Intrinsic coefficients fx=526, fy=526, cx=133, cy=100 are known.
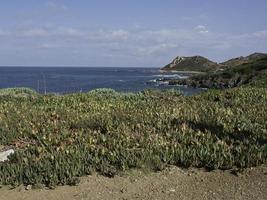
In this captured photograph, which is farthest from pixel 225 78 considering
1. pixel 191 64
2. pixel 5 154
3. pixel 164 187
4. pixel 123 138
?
pixel 191 64

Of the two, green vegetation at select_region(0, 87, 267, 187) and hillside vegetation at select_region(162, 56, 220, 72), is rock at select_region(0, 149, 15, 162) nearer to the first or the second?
green vegetation at select_region(0, 87, 267, 187)

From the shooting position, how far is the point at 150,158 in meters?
8.24

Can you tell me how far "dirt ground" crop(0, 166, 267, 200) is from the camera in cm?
735

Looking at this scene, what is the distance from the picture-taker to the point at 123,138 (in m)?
9.30

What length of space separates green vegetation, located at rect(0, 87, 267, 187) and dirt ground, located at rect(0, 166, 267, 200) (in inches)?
7.1

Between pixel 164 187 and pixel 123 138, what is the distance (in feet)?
6.18

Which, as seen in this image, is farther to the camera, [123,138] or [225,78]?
[225,78]

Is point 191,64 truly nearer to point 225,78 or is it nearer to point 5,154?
point 225,78

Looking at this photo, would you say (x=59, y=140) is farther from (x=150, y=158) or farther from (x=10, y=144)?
(x=150, y=158)

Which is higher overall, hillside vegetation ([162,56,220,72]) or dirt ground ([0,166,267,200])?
dirt ground ([0,166,267,200])

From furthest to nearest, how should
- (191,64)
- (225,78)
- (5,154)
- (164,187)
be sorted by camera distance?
(191,64)
(225,78)
(5,154)
(164,187)

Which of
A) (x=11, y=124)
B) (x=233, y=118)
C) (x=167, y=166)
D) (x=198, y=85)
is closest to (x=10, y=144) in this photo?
(x=11, y=124)

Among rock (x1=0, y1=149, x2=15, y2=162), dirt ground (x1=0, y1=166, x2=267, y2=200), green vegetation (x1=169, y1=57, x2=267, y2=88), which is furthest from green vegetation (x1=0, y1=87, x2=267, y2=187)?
green vegetation (x1=169, y1=57, x2=267, y2=88)

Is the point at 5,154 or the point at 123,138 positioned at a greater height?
the point at 123,138
